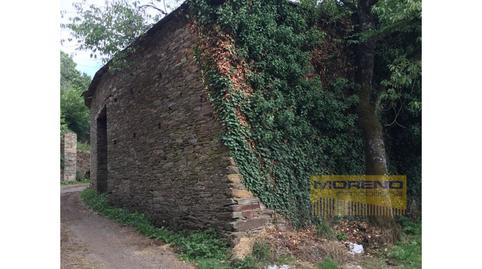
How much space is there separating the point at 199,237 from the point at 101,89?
6.67 metres

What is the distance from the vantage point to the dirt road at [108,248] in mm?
5328

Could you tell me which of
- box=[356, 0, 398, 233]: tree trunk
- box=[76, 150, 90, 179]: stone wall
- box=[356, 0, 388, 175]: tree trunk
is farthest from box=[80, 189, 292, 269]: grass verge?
box=[76, 150, 90, 179]: stone wall

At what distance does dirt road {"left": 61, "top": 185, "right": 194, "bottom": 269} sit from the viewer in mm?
5328

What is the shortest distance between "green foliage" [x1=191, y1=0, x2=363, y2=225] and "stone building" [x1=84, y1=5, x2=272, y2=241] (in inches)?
12.3

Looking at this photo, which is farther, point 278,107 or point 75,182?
point 75,182

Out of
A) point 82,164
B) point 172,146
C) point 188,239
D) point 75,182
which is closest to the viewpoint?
point 188,239

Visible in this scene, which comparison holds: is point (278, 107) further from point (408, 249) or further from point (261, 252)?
point (408, 249)

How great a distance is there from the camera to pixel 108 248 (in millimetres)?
6172

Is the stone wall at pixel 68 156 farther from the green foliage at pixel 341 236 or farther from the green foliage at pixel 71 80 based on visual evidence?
the green foliage at pixel 341 236

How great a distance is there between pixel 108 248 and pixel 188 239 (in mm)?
1333

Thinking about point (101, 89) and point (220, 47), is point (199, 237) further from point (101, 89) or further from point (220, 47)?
point (101, 89)

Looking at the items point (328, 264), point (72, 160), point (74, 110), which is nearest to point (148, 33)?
point (328, 264)

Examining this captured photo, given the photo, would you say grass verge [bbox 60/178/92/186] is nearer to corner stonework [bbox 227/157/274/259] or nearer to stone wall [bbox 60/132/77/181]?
stone wall [bbox 60/132/77/181]
